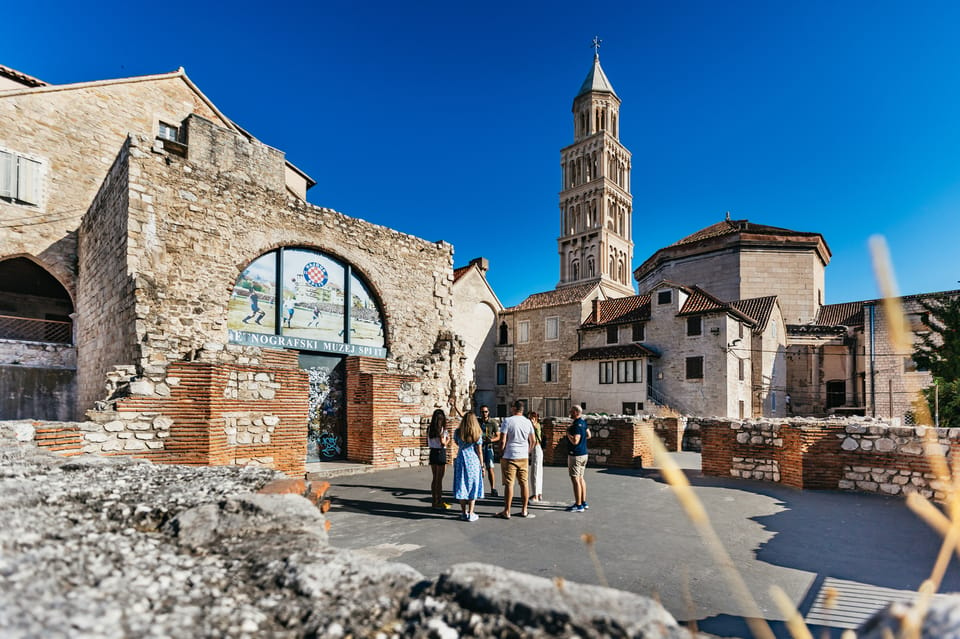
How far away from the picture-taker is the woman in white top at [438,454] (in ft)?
26.5

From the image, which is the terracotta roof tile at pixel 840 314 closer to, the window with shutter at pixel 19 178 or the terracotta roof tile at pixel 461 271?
the terracotta roof tile at pixel 461 271

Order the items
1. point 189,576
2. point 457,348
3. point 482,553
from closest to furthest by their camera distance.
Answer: point 189,576 → point 482,553 → point 457,348

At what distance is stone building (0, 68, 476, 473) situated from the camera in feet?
31.5

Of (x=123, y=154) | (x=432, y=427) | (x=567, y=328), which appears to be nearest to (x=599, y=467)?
(x=432, y=427)

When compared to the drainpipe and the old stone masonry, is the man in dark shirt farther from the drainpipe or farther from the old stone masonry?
the drainpipe

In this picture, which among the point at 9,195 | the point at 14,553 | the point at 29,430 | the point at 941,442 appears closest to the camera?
the point at 14,553

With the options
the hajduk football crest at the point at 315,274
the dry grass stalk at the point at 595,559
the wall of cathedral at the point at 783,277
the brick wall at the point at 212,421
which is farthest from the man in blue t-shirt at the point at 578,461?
the wall of cathedral at the point at 783,277

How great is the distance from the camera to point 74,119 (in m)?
16.8

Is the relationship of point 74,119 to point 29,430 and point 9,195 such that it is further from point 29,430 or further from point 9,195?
point 29,430

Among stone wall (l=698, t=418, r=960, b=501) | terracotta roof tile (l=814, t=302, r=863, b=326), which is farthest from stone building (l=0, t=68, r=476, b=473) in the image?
terracotta roof tile (l=814, t=302, r=863, b=326)

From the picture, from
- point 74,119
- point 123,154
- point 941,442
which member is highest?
point 74,119

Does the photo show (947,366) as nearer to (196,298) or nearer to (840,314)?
(196,298)

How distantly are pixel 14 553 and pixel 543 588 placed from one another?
249 cm

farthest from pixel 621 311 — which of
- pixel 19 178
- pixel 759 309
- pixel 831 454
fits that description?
pixel 19 178
